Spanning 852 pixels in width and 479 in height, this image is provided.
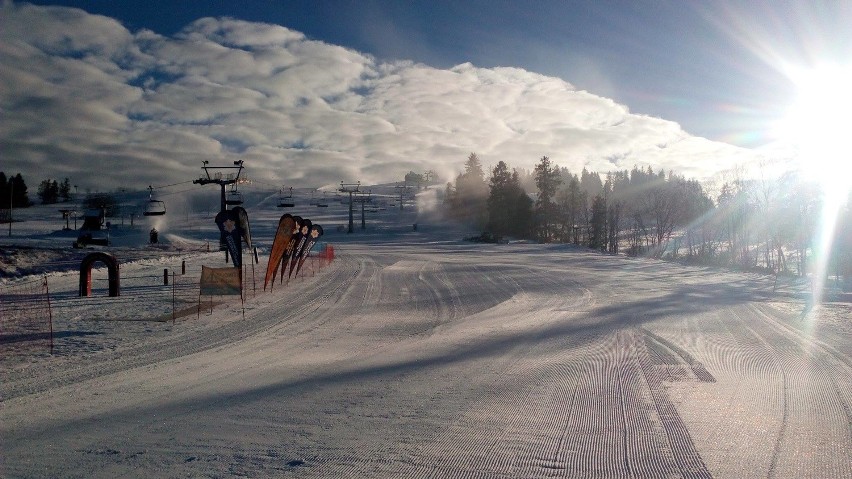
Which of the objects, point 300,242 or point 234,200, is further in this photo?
point 234,200

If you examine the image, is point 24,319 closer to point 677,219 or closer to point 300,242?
point 300,242

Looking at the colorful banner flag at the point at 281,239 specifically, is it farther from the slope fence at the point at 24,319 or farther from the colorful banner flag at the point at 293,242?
the slope fence at the point at 24,319

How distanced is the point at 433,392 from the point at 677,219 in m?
98.2

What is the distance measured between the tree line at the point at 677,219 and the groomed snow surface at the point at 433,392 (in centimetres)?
2481

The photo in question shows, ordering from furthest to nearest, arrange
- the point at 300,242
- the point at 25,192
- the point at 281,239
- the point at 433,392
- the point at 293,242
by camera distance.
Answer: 1. the point at 25,192
2. the point at 300,242
3. the point at 293,242
4. the point at 281,239
5. the point at 433,392

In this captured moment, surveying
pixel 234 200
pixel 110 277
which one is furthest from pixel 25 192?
pixel 110 277

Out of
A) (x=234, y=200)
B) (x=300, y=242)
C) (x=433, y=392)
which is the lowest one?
(x=433, y=392)

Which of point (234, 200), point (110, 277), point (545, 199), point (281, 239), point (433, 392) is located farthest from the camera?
point (545, 199)

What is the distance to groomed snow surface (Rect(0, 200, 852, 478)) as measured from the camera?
6.38 meters

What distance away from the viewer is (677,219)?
99.2 meters

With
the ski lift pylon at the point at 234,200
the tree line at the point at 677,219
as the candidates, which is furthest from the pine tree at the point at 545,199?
the ski lift pylon at the point at 234,200

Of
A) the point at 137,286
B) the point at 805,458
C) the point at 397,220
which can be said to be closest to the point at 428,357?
the point at 805,458

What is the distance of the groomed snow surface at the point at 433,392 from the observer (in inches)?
251

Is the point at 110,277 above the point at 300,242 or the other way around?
the other way around
